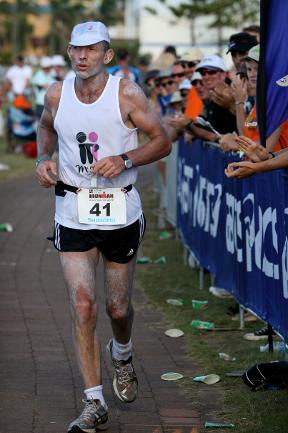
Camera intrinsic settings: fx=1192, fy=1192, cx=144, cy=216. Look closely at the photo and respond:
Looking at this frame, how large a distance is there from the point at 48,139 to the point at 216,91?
382 cm

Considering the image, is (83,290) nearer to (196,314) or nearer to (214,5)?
(196,314)

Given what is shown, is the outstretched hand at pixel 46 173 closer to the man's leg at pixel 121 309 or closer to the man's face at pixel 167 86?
the man's leg at pixel 121 309

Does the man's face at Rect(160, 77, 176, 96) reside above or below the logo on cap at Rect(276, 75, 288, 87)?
below

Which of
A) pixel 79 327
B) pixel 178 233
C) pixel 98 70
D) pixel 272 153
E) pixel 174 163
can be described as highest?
pixel 98 70

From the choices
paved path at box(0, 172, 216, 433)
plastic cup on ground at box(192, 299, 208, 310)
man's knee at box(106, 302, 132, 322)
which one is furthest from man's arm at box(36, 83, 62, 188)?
plastic cup on ground at box(192, 299, 208, 310)

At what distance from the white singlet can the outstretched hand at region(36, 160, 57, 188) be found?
81 mm

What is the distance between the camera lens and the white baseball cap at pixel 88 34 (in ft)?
22.7

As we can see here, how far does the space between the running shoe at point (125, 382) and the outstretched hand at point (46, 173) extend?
122 cm

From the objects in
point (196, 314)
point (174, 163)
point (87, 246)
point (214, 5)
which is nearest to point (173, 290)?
point (196, 314)

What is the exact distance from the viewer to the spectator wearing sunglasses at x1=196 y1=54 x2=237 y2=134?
11.2m

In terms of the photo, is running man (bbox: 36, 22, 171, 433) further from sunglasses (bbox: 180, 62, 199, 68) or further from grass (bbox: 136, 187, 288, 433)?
sunglasses (bbox: 180, 62, 199, 68)

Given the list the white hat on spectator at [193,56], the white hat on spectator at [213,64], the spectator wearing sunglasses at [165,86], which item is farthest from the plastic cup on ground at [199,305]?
the spectator wearing sunglasses at [165,86]

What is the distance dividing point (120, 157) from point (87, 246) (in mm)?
576

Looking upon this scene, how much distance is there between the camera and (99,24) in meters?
7.04
